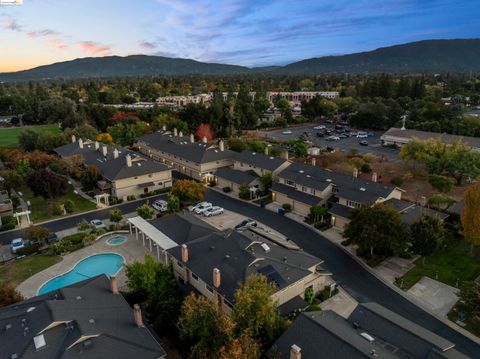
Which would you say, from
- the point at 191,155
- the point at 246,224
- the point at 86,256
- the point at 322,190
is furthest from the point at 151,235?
the point at 191,155

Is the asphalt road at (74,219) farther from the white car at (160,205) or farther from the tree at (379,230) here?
the tree at (379,230)

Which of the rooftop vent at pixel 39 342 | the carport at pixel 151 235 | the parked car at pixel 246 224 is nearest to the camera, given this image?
the rooftop vent at pixel 39 342

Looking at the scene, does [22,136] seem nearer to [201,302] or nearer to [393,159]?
[201,302]

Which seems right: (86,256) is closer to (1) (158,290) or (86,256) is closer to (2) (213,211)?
(1) (158,290)

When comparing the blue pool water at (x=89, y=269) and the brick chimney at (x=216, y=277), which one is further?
the blue pool water at (x=89, y=269)

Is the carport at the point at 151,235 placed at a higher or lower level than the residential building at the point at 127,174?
lower

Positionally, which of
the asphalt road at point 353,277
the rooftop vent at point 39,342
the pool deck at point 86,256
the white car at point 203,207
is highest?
the rooftop vent at point 39,342

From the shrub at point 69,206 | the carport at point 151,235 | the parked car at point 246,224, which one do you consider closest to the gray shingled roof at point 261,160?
the parked car at point 246,224

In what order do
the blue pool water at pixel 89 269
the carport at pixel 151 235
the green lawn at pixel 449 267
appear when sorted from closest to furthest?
the green lawn at pixel 449 267 → the blue pool water at pixel 89 269 → the carport at pixel 151 235
